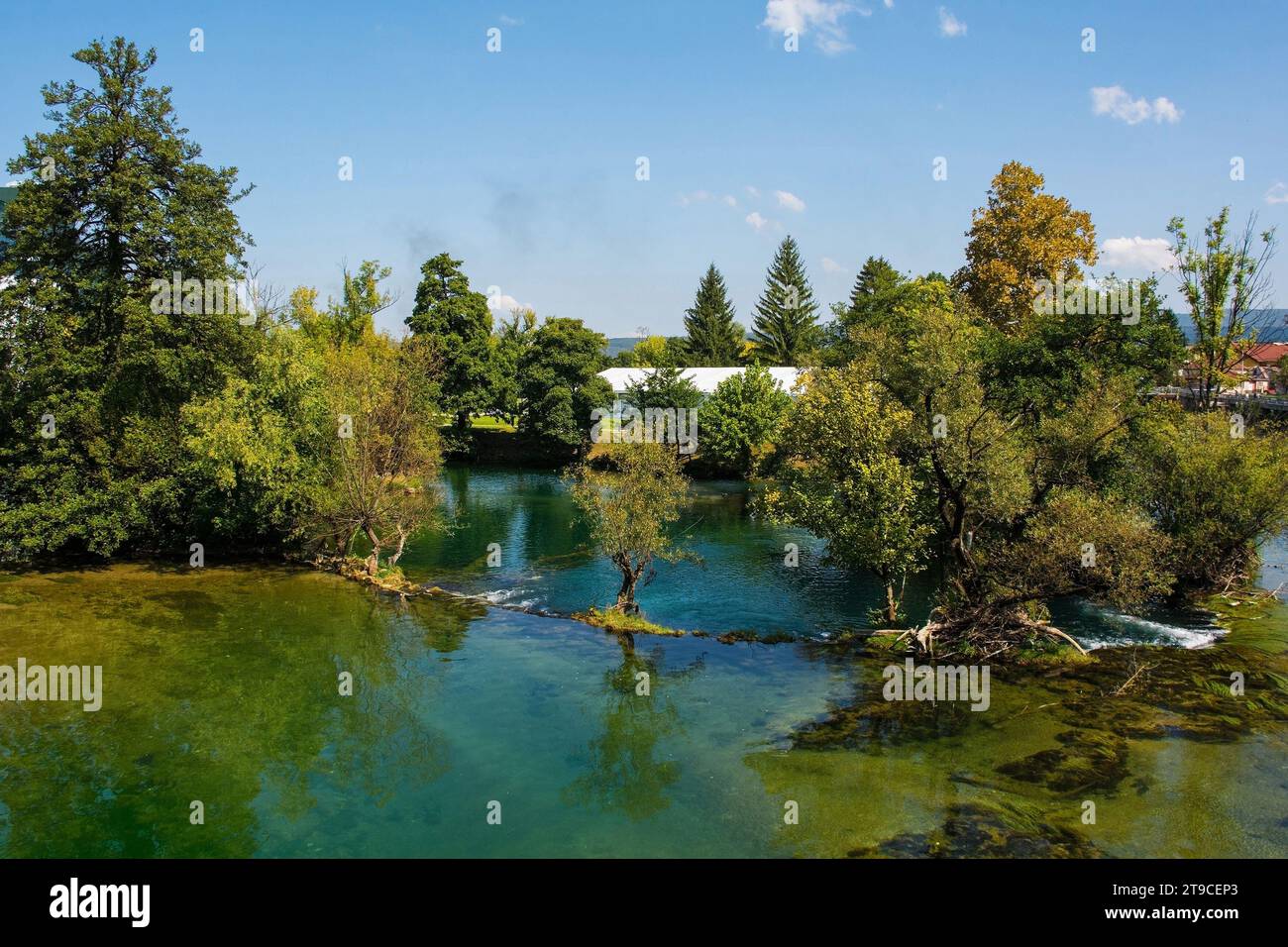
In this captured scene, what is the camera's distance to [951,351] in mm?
27719

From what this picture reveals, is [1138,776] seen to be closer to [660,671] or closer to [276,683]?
[660,671]

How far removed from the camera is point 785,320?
11169cm

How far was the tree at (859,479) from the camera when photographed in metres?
28.2

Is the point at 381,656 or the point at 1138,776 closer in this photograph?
the point at 1138,776

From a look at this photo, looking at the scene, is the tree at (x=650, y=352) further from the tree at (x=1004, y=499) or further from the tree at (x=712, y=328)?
the tree at (x=1004, y=499)

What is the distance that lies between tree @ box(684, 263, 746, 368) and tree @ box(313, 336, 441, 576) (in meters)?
71.5

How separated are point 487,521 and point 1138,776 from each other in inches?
1584

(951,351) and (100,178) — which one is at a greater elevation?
(100,178)

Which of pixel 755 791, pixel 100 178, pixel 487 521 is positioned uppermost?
pixel 100 178

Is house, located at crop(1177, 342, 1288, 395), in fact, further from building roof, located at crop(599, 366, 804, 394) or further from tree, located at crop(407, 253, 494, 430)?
tree, located at crop(407, 253, 494, 430)

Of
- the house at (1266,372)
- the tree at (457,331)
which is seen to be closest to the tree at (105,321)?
the tree at (457,331)

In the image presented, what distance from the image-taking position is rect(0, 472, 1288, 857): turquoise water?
53.9 ft
